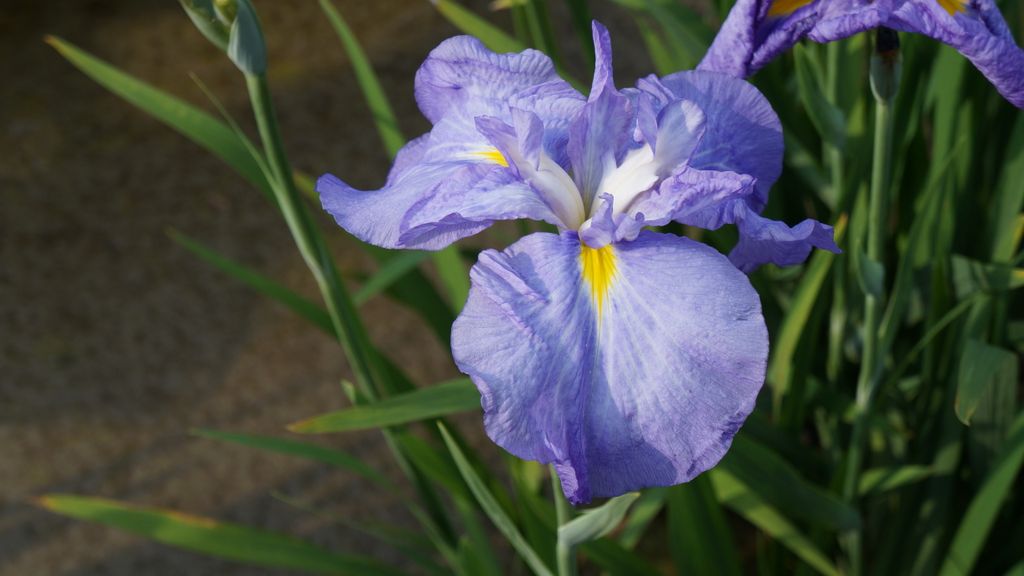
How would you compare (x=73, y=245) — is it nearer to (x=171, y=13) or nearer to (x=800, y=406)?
(x=171, y=13)

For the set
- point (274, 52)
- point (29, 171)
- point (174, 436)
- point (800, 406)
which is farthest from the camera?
point (274, 52)

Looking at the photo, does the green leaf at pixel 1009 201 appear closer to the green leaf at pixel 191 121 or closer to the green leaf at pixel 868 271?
the green leaf at pixel 868 271

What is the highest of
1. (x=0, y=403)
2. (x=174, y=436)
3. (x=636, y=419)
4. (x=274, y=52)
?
(x=636, y=419)

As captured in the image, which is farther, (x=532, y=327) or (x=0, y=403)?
(x=0, y=403)

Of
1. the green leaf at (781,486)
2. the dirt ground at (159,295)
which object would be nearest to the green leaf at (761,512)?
the green leaf at (781,486)

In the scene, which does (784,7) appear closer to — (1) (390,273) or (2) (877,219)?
(2) (877,219)

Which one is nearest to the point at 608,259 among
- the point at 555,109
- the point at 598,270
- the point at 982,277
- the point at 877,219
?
the point at 598,270

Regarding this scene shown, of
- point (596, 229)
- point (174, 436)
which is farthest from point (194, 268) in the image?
point (596, 229)

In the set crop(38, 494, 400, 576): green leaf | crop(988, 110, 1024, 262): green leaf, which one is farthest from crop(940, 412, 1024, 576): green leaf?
crop(38, 494, 400, 576): green leaf
